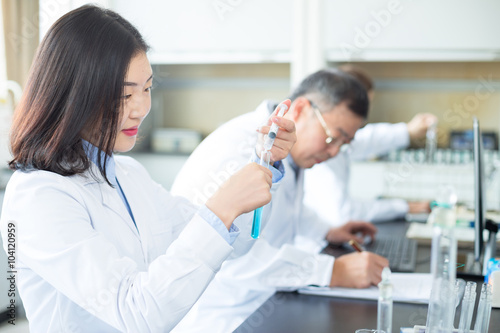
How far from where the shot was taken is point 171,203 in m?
1.64

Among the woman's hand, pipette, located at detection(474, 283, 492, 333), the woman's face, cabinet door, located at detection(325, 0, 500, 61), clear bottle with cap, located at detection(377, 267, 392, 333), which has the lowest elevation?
pipette, located at detection(474, 283, 492, 333)

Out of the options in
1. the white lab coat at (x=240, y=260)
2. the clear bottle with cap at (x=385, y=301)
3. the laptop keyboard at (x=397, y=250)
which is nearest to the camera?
the clear bottle with cap at (x=385, y=301)

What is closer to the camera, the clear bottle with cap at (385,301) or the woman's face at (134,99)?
the clear bottle with cap at (385,301)

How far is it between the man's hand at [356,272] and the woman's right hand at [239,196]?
60cm

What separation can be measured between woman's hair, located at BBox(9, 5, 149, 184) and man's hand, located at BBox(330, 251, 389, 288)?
2.63 ft

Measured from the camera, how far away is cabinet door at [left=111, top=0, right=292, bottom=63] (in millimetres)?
4379

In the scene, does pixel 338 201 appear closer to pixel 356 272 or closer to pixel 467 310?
pixel 356 272

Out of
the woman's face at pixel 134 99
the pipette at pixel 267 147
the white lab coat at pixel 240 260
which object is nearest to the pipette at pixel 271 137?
the pipette at pixel 267 147

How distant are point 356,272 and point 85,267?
860mm

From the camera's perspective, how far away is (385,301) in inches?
39.6

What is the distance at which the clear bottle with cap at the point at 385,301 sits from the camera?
985 millimetres

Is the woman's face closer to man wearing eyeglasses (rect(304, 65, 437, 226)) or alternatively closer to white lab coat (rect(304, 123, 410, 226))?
man wearing eyeglasses (rect(304, 65, 437, 226))

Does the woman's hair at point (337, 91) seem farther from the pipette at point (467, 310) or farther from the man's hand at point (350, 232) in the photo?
the pipette at point (467, 310)

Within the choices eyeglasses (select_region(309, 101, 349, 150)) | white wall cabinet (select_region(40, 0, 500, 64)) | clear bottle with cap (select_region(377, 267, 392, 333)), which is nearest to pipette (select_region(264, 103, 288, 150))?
clear bottle with cap (select_region(377, 267, 392, 333))
